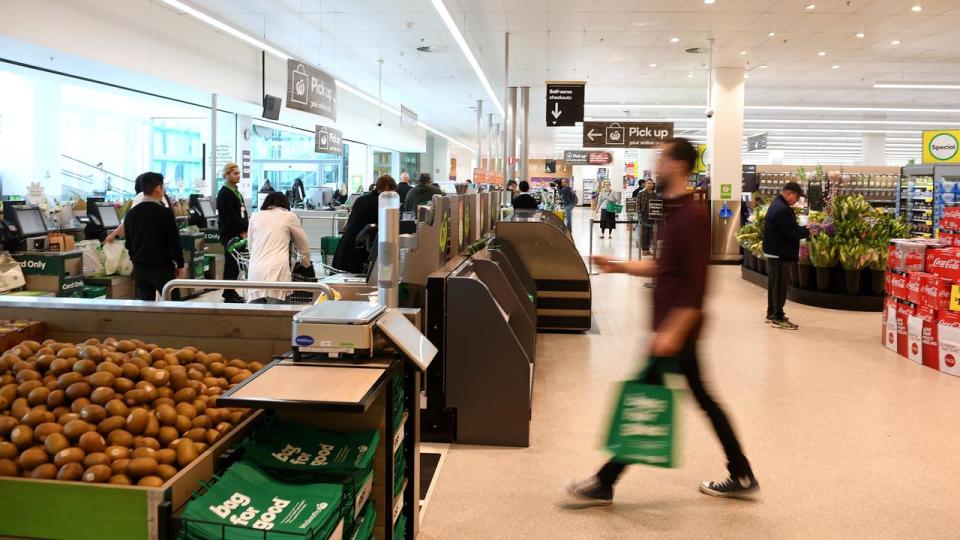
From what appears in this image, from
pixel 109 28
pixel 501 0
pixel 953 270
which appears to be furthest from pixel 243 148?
pixel 953 270

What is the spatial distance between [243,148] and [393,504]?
13.9 metres

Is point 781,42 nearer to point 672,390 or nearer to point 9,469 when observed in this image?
point 672,390

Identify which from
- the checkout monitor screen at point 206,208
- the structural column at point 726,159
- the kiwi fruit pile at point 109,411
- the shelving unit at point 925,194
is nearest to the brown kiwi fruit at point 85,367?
the kiwi fruit pile at point 109,411

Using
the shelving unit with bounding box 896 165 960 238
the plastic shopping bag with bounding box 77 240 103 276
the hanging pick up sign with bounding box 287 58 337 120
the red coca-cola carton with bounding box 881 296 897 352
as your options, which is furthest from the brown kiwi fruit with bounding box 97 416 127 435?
the shelving unit with bounding box 896 165 960 238

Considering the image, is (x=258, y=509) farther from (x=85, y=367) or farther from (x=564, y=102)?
(x=564, y=102)

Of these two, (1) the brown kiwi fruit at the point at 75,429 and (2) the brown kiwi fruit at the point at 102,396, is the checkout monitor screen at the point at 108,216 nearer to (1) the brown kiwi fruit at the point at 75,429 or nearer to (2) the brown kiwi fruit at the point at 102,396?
(2) the brown kiwi fruit at the point at 102,396

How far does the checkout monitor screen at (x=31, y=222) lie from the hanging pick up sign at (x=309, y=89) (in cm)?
365

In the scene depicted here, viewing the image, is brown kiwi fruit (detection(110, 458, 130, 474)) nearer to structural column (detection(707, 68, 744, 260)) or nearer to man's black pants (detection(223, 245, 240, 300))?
man's black pants (detection(223, 245, 240, 300))

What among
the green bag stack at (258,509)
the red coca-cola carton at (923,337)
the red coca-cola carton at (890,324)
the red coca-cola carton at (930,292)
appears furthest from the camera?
the red coca-cola carton at (890,324)

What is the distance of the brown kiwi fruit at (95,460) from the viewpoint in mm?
1849

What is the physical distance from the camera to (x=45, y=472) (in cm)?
183

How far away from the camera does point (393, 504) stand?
256 cm

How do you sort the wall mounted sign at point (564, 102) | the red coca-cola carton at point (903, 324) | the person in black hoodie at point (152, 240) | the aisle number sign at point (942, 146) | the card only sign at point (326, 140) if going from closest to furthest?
the person in black hoodie at point (152, 240), the red coca-cola carton at point (903, 324), the aisle number sign at point (942, 146), the wall mounted sign at point (564, 102), the card only sign at point (326, 140)

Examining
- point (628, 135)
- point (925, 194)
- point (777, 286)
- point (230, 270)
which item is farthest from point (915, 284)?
point (628, 135)
